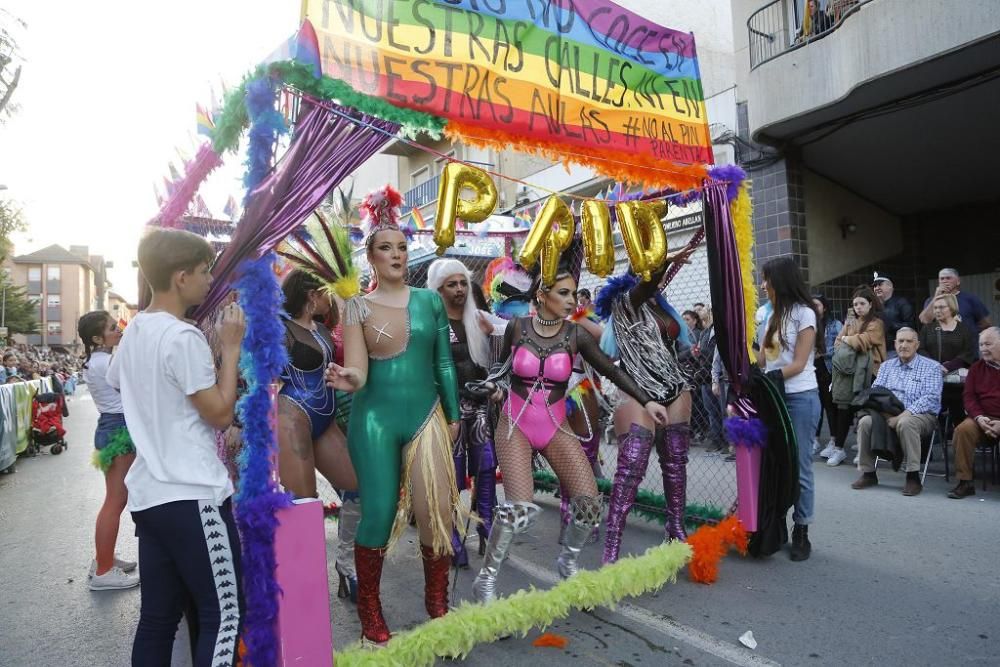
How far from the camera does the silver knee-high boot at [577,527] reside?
340cm

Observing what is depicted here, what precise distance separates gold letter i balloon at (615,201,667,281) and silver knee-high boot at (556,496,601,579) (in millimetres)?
1399

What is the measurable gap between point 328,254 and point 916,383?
18.3ft

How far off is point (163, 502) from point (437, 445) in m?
1.29

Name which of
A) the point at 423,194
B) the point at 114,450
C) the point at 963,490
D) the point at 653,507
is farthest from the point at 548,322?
the point at 423,194

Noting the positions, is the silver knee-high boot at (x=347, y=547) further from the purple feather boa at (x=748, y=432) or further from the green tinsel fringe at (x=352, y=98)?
the purple feather boa at (x=748, y=432)

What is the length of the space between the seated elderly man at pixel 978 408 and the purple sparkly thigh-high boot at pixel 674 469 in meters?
2.99

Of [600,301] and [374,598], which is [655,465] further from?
[374,598]

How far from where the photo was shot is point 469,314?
4.43 metres

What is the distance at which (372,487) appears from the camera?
9.58 ft

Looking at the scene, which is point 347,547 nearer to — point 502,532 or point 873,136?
point 502,532

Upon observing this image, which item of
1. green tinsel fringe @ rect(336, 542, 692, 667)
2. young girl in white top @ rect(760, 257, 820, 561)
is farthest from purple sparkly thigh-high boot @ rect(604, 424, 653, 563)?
young girl in white top @ rect(760, 257, 820, 561)

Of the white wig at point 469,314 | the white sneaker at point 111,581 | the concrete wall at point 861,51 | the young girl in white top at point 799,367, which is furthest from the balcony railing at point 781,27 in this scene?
the white sneaker at point 111,581

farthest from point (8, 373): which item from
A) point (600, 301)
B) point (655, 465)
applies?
point (600, 301)

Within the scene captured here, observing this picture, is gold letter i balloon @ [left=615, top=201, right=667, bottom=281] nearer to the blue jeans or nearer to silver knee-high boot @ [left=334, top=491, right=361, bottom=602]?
the blue jeans
